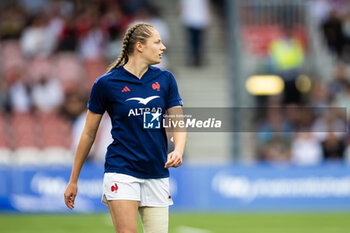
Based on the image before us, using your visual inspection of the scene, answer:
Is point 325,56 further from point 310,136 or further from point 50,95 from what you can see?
point 50,95

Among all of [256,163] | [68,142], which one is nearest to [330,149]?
[256,163]

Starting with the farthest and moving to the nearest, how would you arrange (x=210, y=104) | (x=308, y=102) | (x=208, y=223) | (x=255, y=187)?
(x=210, y=104)
(x=308, y=102)
(x=255, y=187)
(x=208, y=223)

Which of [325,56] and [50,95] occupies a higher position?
[325,56]

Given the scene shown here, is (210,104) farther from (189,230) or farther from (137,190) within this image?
(137,190)

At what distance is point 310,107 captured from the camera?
16.5 m

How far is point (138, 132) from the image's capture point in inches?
230

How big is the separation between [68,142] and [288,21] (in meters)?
5.76

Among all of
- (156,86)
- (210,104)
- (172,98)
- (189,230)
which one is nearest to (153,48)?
(156,86)

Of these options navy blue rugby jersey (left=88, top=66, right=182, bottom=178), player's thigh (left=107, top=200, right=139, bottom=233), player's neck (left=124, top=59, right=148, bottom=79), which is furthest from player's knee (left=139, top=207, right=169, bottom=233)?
player's neck (left=124, top=59, right=148, bottom=79)

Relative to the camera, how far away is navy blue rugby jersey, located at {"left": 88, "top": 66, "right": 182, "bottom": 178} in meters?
5.84

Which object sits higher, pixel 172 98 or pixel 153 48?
pixel 153 48

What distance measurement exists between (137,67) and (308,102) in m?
11.7

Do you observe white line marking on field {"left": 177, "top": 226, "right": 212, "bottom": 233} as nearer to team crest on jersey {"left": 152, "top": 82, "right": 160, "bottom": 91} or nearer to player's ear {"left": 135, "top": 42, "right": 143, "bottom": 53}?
team crest on jersey {"left": 152, "top": 82, "right": 160, "bottom": 91}

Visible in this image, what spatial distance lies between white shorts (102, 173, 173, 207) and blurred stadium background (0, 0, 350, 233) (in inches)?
218
